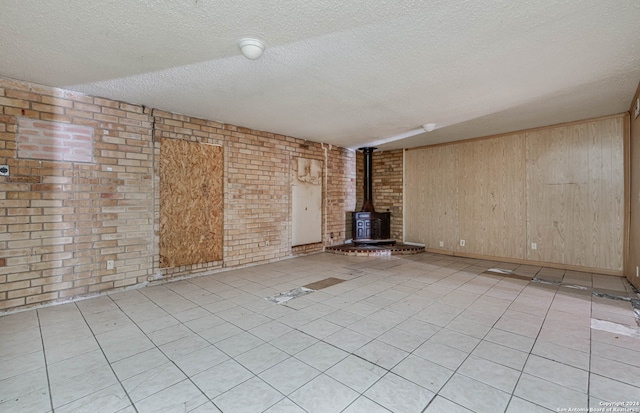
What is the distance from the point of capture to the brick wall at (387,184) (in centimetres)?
718

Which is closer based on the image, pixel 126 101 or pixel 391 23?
pixel 391 23

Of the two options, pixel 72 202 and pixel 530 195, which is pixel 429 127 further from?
pixel 72 202

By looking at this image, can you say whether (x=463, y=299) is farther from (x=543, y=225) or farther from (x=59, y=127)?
(x=59, y=127)

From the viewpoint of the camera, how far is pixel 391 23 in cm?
208

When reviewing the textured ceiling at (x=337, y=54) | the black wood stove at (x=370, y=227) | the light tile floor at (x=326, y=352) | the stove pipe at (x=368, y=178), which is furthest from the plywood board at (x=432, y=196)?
the light tile floor at (x=326, y=352)

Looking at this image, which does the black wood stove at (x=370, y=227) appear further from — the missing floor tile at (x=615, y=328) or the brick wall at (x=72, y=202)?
the brick wall at (x=72, y=202)

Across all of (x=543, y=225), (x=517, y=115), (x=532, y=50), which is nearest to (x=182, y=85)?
(x=532, y=50)

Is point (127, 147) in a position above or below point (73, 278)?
above

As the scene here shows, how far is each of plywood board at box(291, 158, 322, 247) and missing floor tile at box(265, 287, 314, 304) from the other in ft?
7.50

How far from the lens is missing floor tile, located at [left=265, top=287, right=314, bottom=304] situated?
10.7ft

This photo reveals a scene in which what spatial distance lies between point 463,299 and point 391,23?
301 cm

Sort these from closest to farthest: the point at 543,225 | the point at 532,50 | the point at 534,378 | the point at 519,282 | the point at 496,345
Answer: the point at 534,378 < the point at 496,345 < the point at 532,50 < the point at 519,282 < the point at 543,225

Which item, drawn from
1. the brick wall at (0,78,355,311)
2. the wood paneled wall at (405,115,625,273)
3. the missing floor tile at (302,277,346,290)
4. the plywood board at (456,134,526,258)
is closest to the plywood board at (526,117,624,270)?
the wood paneled wall at (405,115,625,273)

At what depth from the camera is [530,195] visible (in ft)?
17.1
